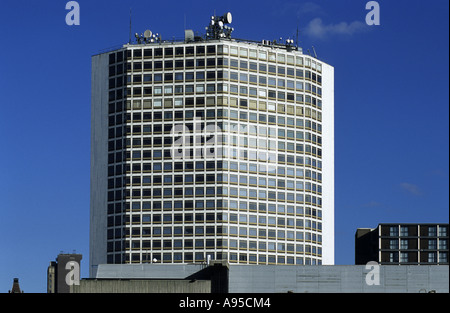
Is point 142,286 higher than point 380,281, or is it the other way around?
point 380,281

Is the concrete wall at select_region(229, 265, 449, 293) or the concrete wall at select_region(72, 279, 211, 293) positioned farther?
the concrete wall at select_region(229, 265, 449, 293)

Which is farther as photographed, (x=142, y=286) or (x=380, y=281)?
(x=380, y=281)

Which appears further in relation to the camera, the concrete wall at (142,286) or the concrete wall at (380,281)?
the concrete wall at (380,281)
